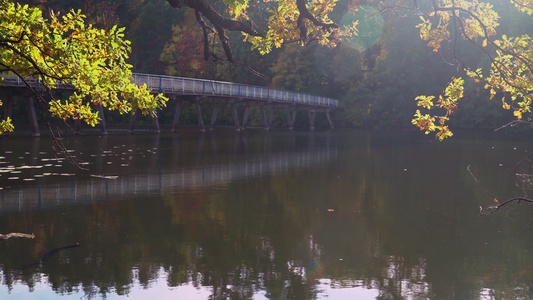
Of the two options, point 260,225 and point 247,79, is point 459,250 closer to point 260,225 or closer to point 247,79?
point 260,225

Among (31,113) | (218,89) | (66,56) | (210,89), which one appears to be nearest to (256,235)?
(66,56)

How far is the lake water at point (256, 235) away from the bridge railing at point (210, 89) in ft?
61.0

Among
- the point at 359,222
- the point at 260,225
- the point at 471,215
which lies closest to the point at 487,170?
the point at 471,215

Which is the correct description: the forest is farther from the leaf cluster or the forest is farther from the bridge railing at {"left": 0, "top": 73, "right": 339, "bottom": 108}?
the leaf cluster

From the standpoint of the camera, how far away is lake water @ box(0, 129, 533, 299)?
305 inches

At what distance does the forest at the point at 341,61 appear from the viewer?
61481mm

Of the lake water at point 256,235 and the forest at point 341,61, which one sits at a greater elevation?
the forest at point 341,61

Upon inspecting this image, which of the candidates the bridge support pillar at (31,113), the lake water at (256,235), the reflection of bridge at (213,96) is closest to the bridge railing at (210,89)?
the reflection of bridge at (213,96)

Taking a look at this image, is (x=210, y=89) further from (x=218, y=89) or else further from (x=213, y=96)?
(x=213, y=96)

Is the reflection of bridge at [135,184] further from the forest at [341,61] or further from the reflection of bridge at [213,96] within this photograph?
the forest at [341,61]

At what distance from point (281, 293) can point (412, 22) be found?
59719 mm

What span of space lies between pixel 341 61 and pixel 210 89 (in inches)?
942

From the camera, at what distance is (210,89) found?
46.8 metres

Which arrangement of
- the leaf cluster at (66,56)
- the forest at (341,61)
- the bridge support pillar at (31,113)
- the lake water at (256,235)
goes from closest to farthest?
the leaf cluster at (66,56)
the lake water at (256,235)
the bridge support pillar at (31,113)
the forest at (341,61)
